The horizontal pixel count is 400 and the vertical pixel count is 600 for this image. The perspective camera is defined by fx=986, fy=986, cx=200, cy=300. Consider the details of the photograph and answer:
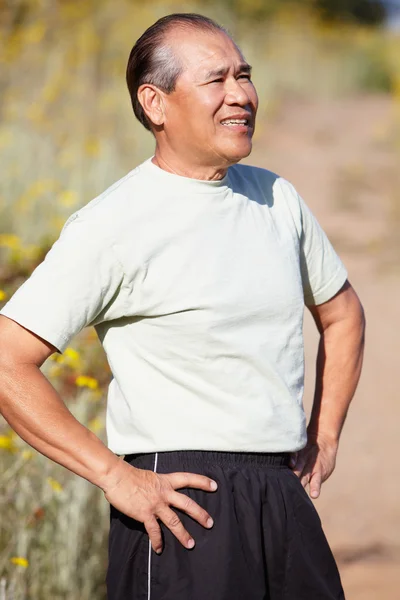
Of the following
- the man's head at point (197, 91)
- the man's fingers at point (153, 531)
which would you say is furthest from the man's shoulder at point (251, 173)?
the man's fingers at point (153, 531)

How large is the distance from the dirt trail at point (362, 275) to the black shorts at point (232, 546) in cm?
218

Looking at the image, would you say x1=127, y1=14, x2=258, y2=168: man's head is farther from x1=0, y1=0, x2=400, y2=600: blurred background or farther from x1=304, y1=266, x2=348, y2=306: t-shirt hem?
x1=0, y1=0, x2=400, y2=600: blurred background

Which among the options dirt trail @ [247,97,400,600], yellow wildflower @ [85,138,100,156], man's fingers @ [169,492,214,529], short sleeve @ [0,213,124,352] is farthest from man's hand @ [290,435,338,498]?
yellow wildflower @ [85,138,100,156]

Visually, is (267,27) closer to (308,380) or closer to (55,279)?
(308,380)

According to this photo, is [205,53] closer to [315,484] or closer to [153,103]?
[153,103]

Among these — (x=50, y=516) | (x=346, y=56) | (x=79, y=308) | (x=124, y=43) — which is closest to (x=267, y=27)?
(x=346, y=56)

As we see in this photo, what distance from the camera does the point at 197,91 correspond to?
2.11 m

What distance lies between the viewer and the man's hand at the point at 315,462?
7.48 ft

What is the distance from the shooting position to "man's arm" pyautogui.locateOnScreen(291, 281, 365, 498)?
2453mm

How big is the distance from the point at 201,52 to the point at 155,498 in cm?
95

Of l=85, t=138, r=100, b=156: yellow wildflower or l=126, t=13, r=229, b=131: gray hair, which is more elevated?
l=126, t=13, r=229, b=131: gray hair

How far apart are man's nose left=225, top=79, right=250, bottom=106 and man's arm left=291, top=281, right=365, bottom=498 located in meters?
0.58

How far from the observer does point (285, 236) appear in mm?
2160

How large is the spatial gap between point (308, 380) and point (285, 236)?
155 inches
